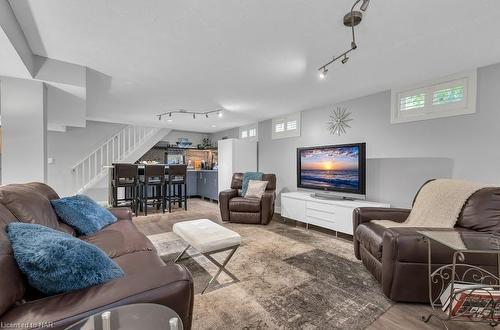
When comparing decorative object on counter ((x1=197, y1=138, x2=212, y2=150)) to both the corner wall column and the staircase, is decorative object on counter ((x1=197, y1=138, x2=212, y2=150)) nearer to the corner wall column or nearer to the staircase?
the staircase

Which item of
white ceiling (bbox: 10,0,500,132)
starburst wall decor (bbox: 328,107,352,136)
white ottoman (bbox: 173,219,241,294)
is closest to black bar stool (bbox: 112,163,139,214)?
white ceiling (bbox: 10,0,500,132)

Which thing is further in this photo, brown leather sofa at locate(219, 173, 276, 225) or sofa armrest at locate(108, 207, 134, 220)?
brown leather sofa at locate(219, 173, 276, 225)

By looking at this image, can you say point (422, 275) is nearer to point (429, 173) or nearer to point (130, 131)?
point (429, 173)

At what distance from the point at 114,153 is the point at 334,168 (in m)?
6.15

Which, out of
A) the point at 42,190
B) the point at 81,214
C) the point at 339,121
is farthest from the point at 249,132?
the point at 42,190

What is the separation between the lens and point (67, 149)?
6027 millimetres

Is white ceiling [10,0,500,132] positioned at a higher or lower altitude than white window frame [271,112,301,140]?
higher

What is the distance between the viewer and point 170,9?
171 cm

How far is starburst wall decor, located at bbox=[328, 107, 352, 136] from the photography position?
405 centimetres

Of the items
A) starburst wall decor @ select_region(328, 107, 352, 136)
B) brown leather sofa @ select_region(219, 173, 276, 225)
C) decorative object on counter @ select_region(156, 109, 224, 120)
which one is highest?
decorative object on counter @ select_region(156, 109, 224, 120)

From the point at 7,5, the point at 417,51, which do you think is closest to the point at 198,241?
the point at 7,5

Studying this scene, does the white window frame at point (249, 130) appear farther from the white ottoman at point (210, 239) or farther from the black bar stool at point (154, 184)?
the white ottoman at point (210, 239)

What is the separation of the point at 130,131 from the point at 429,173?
286 inches

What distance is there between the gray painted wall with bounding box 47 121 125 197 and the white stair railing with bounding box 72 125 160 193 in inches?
6.7
